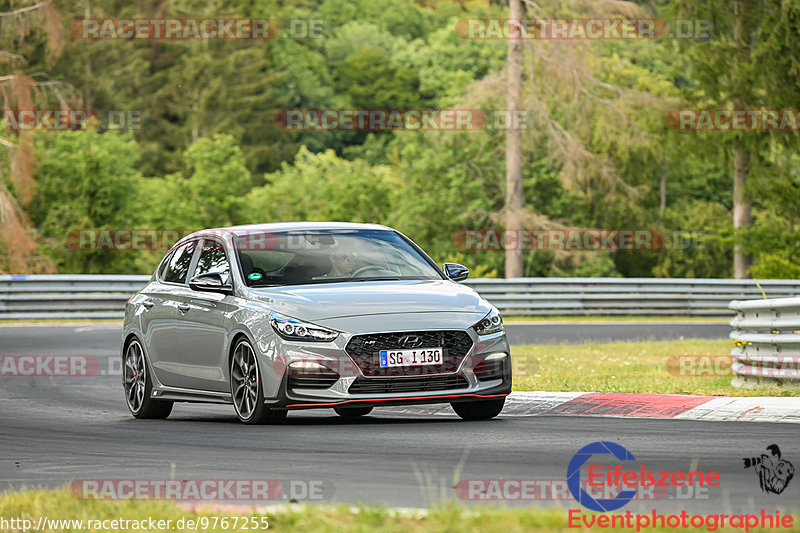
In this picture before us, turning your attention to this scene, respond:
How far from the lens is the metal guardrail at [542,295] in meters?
31.5

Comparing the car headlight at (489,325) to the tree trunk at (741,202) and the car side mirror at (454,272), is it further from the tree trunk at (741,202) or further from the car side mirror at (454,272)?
the tree trunk at (741,202)

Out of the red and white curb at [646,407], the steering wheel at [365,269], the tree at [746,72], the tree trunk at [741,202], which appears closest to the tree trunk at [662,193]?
the tree at [746,72]

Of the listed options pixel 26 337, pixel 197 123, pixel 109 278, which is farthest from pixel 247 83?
pixel 26 337

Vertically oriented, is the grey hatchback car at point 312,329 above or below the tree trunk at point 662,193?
above

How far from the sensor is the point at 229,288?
12125 millimetres

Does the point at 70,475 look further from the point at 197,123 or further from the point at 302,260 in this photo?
the point at 197,123

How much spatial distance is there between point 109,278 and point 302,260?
20.5 metres

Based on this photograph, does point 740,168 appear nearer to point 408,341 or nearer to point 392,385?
point 408,341

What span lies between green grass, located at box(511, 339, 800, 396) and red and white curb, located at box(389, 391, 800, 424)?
0.88 meters

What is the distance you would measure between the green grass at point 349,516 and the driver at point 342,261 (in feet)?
17.2

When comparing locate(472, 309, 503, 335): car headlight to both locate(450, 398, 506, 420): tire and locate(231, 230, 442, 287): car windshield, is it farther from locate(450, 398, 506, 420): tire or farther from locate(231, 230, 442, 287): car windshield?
locate(231, 230, 442, 287): car windshield

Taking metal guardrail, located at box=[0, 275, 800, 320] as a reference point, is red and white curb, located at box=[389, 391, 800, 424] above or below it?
above

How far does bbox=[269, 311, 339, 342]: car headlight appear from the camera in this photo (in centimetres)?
1112

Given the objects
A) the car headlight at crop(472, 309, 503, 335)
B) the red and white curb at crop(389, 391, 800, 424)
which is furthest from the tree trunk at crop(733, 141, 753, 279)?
the car headlight at crop(472, 309, 503, 335)
